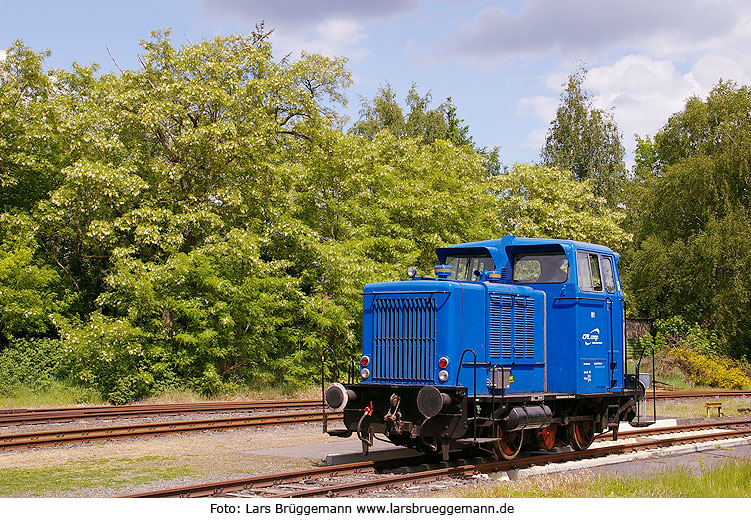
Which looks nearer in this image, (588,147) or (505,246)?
(505,246)

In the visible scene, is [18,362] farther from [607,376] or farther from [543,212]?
[543,212]

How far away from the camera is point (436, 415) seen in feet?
33.3

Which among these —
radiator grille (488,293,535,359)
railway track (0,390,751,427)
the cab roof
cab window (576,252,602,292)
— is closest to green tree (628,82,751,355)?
railway track (0,390,751,427)

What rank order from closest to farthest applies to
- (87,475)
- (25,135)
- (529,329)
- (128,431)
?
(87,475) < (529,329) < (128,431) < (25,135)

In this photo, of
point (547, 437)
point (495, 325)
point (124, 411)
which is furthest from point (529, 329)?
point (124, 411)

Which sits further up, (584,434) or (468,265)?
(468,265)

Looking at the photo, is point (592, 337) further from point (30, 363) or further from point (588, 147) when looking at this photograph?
point (588, 147)

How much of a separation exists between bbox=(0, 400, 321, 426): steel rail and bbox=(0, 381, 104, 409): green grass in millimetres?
1830

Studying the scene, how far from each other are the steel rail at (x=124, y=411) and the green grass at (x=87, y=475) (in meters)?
5.89

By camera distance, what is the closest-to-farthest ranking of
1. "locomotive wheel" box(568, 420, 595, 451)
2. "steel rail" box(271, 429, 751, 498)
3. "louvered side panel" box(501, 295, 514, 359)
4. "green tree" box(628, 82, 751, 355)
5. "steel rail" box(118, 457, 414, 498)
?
"steel rail" box(118, 457, 414, 498) → "steel rail" box(271, 429, 751, 498) → "louvered side panel" box(501, 295, 514, 359) → "locomotive wheel" box(568, 420, 595, 451) → "green tree" box(628, 82, 751, 355)

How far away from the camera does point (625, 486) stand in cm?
912

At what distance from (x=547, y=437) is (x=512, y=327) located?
2236mm

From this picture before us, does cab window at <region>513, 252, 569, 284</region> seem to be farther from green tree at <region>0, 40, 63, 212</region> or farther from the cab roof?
green tree at <region>0, 40, 63, 212</region>

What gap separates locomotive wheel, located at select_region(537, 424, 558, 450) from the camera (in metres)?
12.4
